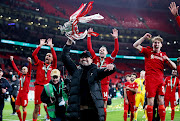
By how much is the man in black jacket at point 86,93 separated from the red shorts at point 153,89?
2.04 metres

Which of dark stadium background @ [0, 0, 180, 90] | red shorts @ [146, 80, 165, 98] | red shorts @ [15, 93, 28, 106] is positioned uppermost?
dark stadium background @ [0, 0, 180, 90]

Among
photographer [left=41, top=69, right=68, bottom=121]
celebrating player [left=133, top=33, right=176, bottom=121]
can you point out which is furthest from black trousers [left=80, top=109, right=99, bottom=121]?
celebrating player [left=133, top=33, right=176, bottom=121]

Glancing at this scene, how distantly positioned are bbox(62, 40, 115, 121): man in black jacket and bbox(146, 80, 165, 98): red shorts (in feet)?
6.68

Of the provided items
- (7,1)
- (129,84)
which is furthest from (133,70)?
(129,84)

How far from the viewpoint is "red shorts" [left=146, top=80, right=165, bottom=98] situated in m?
5.52

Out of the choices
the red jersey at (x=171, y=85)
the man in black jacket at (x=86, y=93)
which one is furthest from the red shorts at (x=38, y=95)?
the red jersey at (x=171, y=85)

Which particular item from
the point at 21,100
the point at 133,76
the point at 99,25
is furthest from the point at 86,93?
the point at 99,25

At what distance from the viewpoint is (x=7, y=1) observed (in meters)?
36.2

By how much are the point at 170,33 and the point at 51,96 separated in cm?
4879

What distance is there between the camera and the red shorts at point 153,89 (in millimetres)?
5523

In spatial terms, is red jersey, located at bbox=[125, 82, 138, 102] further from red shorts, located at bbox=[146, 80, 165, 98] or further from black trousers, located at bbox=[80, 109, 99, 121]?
black trousers, located at bbox=[80, 109, 99, 121]

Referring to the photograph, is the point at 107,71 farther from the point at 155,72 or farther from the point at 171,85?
the point at 171,85

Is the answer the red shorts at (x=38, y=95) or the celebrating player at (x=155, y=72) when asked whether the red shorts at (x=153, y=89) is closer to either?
the celebrating player at (x=155, y=72)

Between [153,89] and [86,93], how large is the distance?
2264mm
